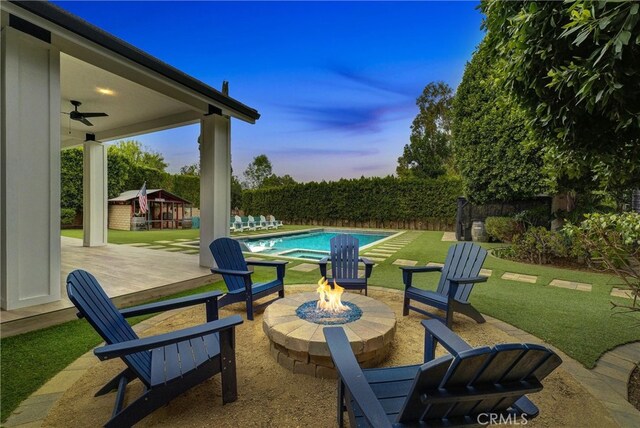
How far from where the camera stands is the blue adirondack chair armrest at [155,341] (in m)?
1.48

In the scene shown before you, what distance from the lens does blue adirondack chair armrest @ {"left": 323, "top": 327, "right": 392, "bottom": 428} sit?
113 centimetres

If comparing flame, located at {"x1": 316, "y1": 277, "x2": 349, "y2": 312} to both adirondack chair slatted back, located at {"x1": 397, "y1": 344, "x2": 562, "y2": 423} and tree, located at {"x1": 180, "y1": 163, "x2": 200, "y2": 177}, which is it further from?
tree, located at {"x1": 180, "y1": 163, "x2": 200, "y2": 177}

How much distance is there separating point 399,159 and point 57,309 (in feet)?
92.3

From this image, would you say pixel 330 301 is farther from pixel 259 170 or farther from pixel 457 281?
pixel 259 170

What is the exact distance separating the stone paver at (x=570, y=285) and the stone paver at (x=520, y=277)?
289 millimetres

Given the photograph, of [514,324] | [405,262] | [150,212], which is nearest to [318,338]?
[514,324]

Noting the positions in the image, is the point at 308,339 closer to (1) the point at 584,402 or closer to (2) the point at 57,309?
(1) the point at 584,402

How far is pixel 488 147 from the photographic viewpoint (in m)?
9.14

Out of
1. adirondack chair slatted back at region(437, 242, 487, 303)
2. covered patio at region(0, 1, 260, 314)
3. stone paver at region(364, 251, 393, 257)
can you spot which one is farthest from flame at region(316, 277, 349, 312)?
stone paver at region(364, 251, 393, 257)

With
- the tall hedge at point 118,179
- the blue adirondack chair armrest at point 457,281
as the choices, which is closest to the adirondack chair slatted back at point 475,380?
the blue adirondack chair armrest at point 457,281

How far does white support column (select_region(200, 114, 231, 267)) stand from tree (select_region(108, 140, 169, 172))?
29491 mm

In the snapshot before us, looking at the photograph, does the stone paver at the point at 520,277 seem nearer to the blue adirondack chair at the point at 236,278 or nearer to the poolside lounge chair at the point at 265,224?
the blue adirondack chair at the point at 236,278

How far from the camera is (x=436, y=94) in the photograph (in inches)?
1058

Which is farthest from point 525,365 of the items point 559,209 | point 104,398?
point 559,209
